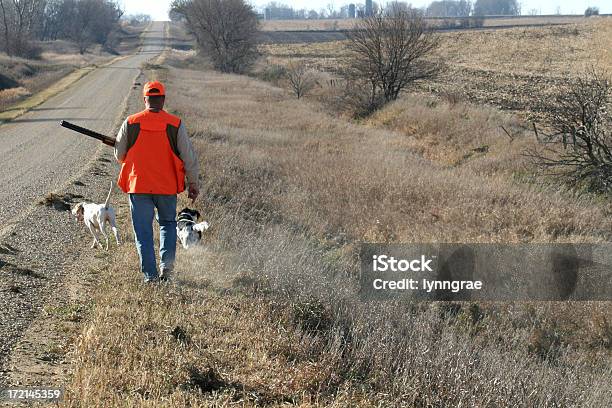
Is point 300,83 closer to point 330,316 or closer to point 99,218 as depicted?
point 99,218

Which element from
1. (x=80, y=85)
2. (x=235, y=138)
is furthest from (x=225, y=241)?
(x=80, y=85)

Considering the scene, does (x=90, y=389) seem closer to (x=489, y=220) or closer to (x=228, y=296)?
(x=228, y=296)

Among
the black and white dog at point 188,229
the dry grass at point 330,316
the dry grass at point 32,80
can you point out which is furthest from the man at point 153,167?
the dry grass at point 32,80

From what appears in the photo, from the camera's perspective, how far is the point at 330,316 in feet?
16.1

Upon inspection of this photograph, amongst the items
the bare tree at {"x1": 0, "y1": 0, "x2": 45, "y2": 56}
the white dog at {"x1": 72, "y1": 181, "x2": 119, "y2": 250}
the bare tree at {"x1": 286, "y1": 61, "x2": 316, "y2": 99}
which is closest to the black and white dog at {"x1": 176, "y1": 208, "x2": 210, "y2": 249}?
the white dog at {"x1": 72, "y1": 181, "x2": 119, "y2": 250}

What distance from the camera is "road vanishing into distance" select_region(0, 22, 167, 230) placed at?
373 inches

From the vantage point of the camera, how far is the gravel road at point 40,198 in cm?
482

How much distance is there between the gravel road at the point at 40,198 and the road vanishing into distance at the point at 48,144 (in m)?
0.02

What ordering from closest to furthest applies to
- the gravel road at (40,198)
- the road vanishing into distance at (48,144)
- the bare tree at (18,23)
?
the gravel road at (40,198)
the road vanishing into distance at (48,144)
the bare tree at (18,23)

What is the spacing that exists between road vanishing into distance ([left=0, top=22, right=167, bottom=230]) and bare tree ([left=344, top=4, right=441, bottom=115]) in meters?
11.1

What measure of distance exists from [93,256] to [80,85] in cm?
3156

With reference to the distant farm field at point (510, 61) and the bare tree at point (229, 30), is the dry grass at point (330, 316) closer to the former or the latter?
the distant farm field at point (510, 61)

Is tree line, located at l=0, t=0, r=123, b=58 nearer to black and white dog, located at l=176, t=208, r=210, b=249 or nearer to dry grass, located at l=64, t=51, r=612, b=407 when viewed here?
dry grass, located at l=64, t=51, r=612, b=407

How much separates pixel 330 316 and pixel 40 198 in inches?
230
